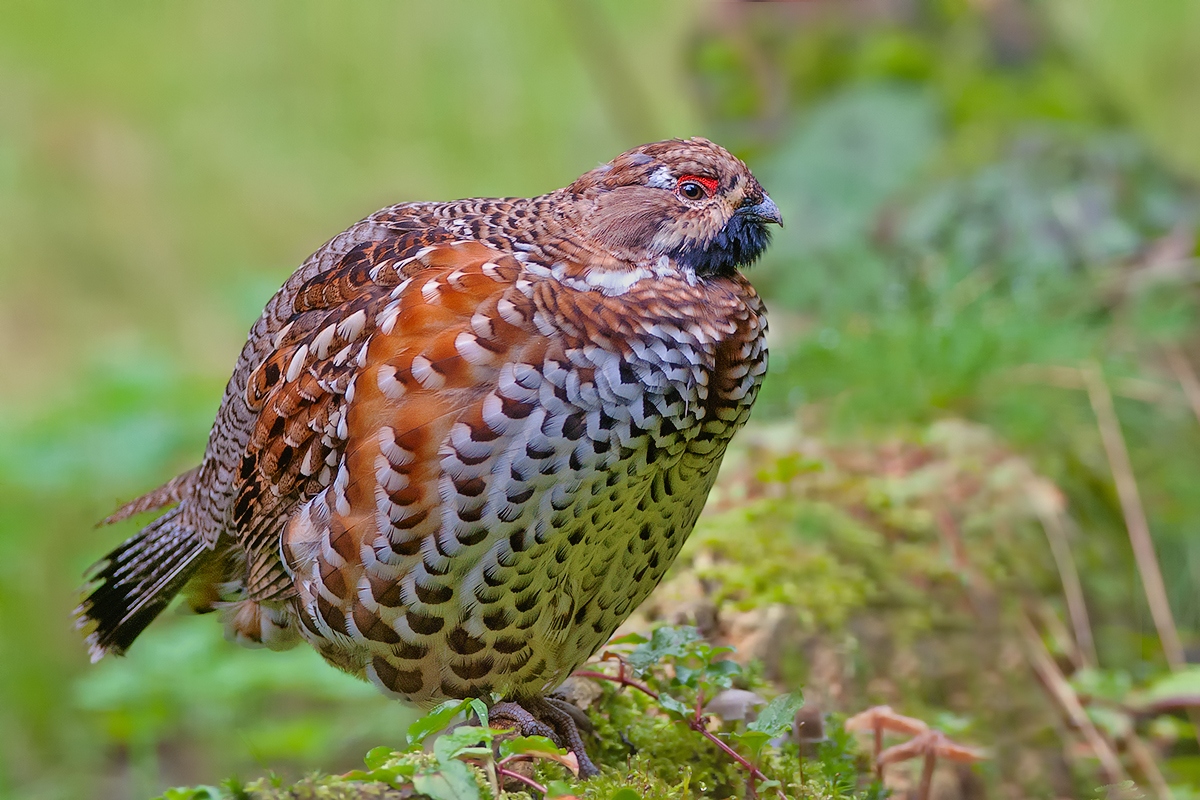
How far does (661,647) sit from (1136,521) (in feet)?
7.73

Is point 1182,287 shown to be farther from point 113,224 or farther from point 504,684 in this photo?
point 113,224

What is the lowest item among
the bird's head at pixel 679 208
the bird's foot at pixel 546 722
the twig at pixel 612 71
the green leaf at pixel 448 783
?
the green leaf at pixel 448 783

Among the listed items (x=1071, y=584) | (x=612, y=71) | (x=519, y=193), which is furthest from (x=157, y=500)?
(x=519, y=193)

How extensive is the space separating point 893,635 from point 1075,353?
173 centimetres

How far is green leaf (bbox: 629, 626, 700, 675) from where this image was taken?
97.3 inches

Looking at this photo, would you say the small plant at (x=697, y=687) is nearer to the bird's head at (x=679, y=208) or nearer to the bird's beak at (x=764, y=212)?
the bird's head at (x=679, y=208)

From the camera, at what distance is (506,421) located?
2225 mm

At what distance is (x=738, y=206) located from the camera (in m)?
2.50

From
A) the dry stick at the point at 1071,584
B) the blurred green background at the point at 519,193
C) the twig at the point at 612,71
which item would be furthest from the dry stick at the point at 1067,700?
the twig at the point at 612,71

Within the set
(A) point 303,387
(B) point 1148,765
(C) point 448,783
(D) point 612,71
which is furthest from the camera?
(D) point 612,71

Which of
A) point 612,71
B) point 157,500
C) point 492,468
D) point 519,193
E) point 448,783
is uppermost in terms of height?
point 519,193

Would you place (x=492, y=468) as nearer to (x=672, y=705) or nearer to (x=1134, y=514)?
(x=672, y=705)

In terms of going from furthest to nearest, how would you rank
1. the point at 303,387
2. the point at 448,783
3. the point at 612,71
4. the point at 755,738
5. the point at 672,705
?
the point at 612,71 → the point at 303,387 → the point at 672,705 → the point at 755,738 → the point at 448,783

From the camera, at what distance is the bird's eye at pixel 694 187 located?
2.46 metres
